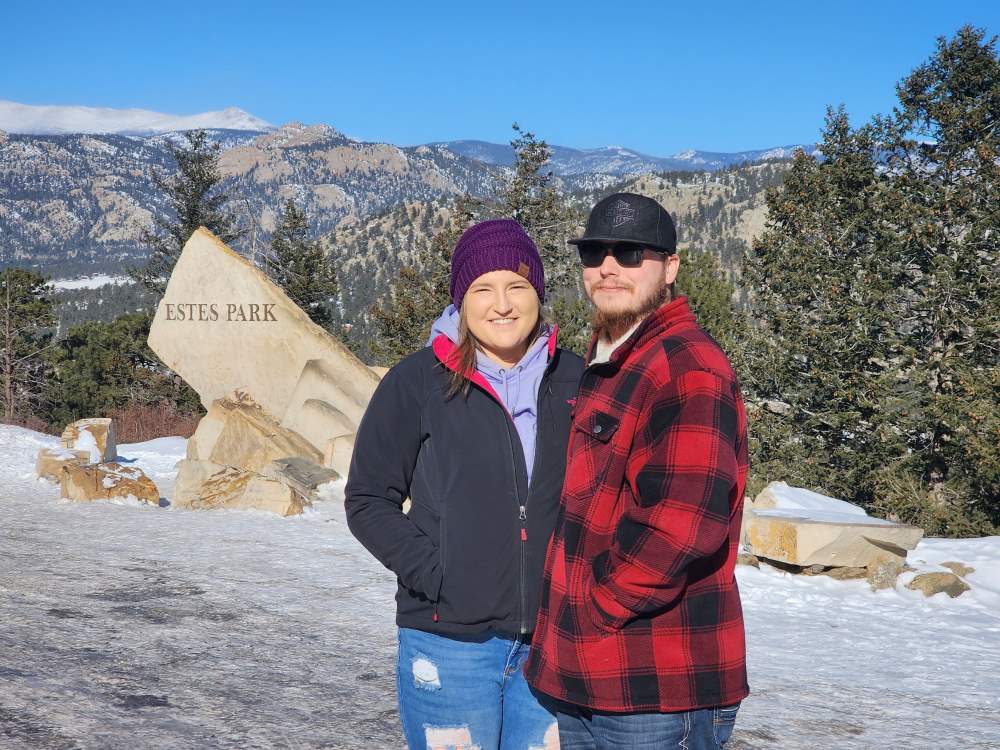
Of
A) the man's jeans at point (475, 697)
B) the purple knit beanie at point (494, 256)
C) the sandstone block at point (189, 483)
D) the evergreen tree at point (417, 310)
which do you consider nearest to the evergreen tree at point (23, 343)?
the evergreen tree at point (417, 310)

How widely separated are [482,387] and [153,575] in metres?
5.93

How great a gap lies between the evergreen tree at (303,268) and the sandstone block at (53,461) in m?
19.3

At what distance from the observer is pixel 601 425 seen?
6.27 ft

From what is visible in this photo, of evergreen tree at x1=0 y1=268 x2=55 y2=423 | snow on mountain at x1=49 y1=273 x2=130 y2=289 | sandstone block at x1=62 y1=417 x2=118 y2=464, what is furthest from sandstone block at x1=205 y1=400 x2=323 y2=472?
snow on mountain at x1=49 y1=273 x2=130 y2=289

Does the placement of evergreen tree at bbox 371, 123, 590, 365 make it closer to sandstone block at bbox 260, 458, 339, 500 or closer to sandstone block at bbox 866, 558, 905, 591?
sandstone block at bbox 260, 458, 339, 500

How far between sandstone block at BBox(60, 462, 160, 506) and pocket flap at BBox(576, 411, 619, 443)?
9.72m

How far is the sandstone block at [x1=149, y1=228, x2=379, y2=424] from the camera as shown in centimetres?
1258

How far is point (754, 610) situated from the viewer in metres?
7.19

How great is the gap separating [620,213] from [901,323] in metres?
19.0

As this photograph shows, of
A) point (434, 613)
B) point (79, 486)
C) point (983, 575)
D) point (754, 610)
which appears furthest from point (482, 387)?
point (79, 486)

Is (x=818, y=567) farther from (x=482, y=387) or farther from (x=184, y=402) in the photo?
(x=184, y=402)

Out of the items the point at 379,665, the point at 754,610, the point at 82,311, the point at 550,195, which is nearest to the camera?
the point at 379,665

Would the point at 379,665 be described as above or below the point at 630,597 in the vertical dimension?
below

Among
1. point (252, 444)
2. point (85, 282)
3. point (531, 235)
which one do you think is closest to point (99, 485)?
point (252, 444)
